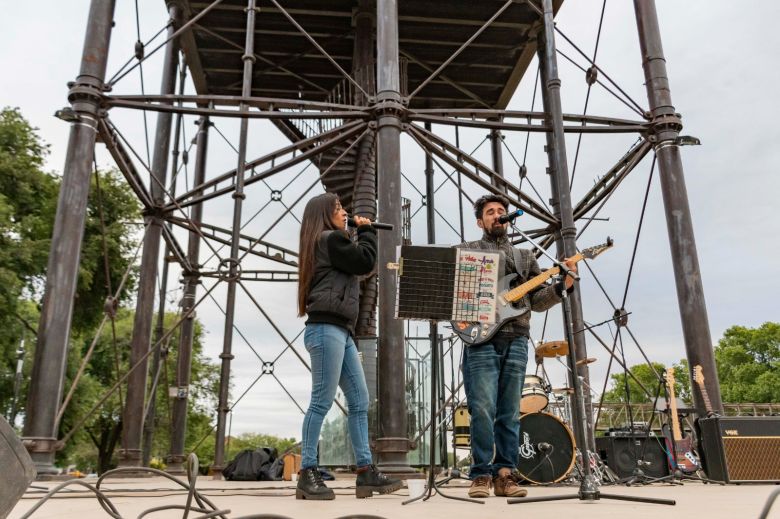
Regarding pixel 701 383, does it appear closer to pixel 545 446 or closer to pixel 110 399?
pixel 545 446

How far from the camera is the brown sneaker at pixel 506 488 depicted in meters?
4.60

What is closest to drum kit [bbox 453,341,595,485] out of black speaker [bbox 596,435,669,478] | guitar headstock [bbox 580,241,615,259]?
black speaker [bbox 596,435,669,478]

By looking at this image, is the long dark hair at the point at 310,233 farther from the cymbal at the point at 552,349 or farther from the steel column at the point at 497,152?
the steel column at the point at 497,152

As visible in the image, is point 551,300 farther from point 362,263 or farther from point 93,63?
point 93,63

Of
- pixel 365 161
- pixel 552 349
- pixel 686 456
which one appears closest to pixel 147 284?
pixel 365 161

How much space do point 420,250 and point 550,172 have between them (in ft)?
25.1

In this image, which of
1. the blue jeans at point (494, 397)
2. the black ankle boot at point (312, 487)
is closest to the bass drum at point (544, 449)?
the blue jeans at point (494, 397)

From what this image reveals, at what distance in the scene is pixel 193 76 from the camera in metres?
13.0

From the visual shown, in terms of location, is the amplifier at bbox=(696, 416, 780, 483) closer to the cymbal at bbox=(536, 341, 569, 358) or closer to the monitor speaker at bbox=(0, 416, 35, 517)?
the cymbal at bbox=(536, 341, 569, 358)

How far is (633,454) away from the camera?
858cm

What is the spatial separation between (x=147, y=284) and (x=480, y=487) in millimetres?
7512

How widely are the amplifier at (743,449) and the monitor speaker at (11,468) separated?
22.4 ft

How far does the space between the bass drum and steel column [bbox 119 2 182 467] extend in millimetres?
5626

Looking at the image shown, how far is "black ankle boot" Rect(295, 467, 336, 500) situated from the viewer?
177 inches
